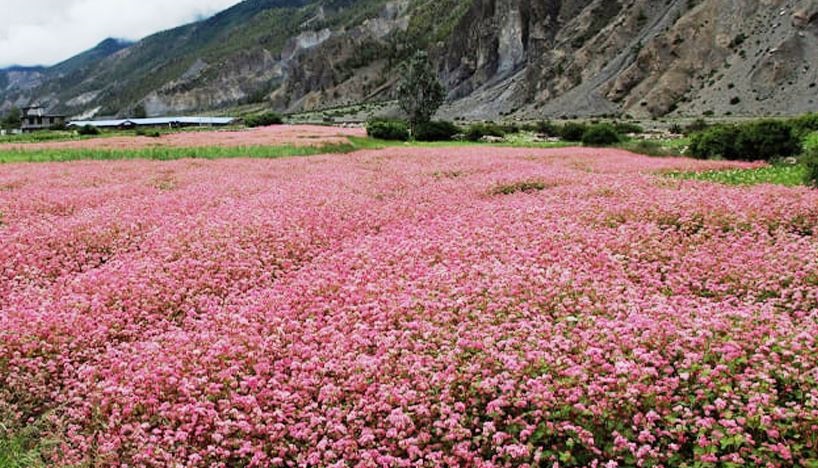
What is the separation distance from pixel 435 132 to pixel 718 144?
32.2 metres

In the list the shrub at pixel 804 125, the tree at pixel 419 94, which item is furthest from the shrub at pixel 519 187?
the tree at pixel 419 94

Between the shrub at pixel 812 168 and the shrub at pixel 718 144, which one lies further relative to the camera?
the shrub at pixel 718 144

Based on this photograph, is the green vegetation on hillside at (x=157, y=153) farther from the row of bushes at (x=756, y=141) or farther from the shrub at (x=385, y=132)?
the row of bushes at (x=756, y=141)

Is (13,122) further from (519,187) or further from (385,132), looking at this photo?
(519,187)

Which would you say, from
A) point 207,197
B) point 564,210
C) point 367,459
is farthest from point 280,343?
point 207,197

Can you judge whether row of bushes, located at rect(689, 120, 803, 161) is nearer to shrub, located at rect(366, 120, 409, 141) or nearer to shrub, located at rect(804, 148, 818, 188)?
shrub, located at rect(804, 148, 818, 188)

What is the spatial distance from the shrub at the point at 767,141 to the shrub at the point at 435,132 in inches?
1296

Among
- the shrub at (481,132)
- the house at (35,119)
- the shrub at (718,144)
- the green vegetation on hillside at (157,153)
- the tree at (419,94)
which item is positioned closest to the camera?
the shrub at (718,144)

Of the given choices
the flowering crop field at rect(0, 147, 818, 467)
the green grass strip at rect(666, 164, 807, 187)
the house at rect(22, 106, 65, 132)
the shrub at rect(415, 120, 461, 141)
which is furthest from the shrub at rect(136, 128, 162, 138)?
the house at rect(22, 106, 65, 132)

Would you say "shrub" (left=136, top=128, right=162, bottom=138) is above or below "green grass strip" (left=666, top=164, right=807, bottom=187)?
above

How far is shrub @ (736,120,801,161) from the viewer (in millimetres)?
29625

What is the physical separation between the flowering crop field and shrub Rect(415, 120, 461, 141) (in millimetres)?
45184

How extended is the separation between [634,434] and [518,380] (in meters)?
1.23

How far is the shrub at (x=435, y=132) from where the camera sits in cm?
6004
